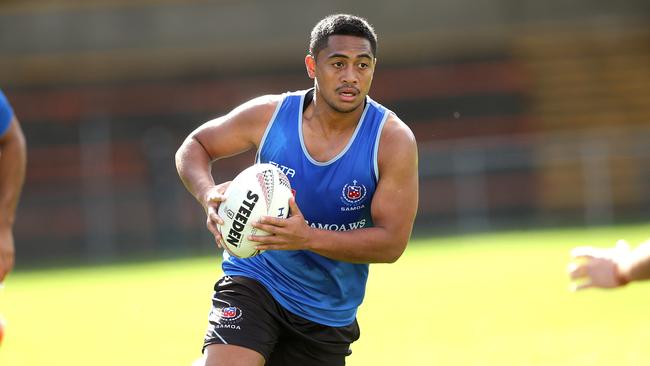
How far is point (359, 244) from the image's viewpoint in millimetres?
5848

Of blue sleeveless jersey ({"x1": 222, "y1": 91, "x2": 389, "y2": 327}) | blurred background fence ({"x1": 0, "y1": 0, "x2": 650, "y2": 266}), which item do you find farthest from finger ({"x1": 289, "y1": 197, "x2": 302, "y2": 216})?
blurred background fence ({"x1": 0, "y1": 0, "x2": 650, "y2": 266})

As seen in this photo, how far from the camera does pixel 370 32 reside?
6.14 m

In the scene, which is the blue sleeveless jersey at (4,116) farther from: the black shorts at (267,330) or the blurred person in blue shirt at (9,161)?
the black shorts at (267,330)

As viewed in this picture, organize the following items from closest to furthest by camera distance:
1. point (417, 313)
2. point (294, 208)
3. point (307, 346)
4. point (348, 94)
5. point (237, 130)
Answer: point (294, 208)
point (348, 94)
point (307, 346)
point (237, 130)
point (417, 313)

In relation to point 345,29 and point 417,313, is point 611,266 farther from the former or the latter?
point 417,313

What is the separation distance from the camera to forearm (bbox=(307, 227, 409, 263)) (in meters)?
5.68

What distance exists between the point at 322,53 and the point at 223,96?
1996cm

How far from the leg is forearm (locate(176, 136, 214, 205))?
815 mm

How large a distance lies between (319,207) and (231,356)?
3.01 ft

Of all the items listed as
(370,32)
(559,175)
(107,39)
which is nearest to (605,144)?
(559,175)

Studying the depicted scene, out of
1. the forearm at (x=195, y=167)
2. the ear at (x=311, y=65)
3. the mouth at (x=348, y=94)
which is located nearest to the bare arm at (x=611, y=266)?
the mouth at (x=348, y=94)

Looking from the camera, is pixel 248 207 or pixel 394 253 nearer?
pixel 248 207

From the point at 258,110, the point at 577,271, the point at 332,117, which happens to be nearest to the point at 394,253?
the point at 332,117

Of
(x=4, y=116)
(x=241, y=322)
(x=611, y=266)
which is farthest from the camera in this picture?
(x=4, y=116)
